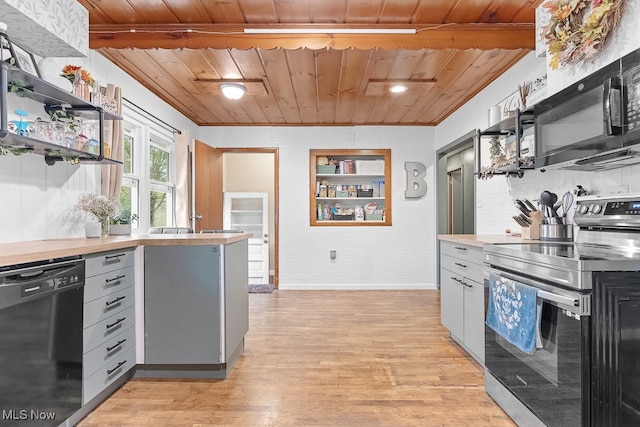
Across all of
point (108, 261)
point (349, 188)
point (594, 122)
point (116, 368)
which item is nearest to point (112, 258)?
point (108, 261)

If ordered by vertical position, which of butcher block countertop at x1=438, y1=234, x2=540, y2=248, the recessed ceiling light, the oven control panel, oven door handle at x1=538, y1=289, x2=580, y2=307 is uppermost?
the recessed ceiling light

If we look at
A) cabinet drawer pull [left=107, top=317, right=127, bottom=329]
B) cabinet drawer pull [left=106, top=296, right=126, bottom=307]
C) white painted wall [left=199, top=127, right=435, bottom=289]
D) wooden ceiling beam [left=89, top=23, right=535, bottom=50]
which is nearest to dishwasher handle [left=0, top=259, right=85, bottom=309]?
cabinet drawer pull [left=106, top=296, right=126, bottom=307]

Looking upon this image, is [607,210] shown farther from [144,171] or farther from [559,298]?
[144,171]

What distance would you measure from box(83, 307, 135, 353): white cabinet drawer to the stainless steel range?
7.23 feet

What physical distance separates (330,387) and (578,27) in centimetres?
242

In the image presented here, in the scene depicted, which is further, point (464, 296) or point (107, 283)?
point (464, 296)

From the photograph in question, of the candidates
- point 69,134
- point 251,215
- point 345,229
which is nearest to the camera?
point 69,134

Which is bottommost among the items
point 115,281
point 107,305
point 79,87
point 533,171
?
point 107,305

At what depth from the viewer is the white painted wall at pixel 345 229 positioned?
17.3 ft

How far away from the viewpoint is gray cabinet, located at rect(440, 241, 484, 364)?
2402 mm

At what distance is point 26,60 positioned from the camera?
221 cm

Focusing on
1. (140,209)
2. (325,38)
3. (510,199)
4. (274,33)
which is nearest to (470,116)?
(510,199)

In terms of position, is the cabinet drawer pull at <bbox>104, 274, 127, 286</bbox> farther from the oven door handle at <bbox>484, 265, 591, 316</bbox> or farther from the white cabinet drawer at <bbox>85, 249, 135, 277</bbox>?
the oven door handle at <bbox>484, 265, 591, 316</bbox>

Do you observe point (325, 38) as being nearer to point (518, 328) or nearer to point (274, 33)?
point (274, 33)
